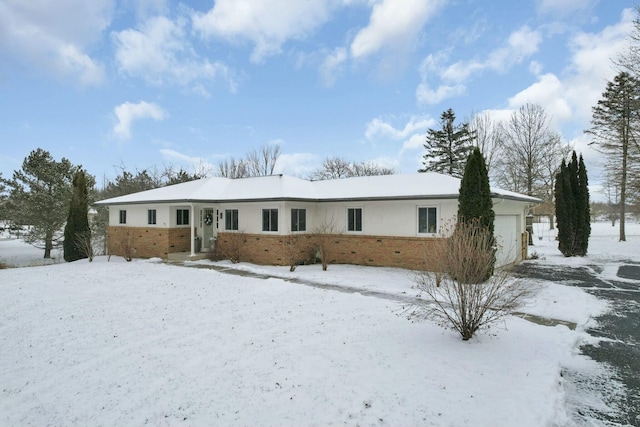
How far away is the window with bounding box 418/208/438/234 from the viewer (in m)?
13.2

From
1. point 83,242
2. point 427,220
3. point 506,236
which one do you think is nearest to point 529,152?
point 506,236

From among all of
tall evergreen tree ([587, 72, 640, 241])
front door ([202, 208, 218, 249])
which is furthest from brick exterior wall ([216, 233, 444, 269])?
tall evergreen tree ([587, 72, 640, 241])

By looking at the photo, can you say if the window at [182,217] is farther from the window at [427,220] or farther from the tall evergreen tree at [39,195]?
the tall evergreen tree at [39,195]

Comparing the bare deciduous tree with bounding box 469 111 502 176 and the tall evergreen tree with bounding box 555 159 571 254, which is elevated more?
the bare deciduous tree with bounding box 469 111 502 176

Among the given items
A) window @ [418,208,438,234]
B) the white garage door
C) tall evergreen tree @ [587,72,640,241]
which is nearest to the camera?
window @ [418,208,438,234]

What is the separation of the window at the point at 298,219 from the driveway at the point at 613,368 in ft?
32.9

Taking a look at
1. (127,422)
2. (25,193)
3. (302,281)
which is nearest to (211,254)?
(302,281)

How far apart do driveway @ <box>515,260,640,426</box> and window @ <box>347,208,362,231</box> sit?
7670 millimetres

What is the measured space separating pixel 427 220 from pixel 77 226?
1894cm

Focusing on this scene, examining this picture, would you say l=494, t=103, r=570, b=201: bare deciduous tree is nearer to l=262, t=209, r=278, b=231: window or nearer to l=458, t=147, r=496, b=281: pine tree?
l=458, t=147, r=496, b=281: pine tree

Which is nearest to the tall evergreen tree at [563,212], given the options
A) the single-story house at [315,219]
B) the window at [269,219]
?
the single-story house at [315,219]

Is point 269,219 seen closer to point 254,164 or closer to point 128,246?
point 128,246

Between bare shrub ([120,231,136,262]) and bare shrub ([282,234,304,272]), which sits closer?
bare shrub ([282,234,304,272])

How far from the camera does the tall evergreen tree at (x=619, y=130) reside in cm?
2217
